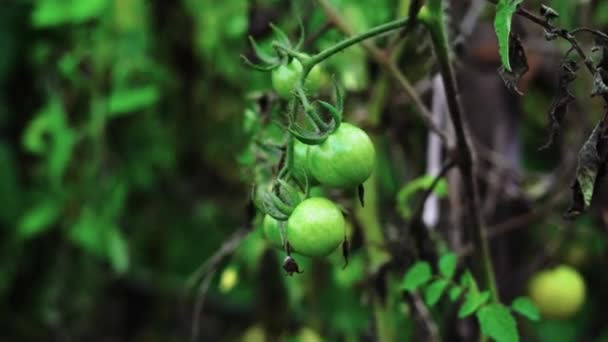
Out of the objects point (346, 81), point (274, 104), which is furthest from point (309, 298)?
point (274, 104)

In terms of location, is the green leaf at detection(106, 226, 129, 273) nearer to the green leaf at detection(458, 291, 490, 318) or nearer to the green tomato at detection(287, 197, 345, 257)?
the green leaf at detection(458, 291, 490, 318)

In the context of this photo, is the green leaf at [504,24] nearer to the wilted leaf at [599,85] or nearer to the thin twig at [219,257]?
the wilted leaf at [599,85]

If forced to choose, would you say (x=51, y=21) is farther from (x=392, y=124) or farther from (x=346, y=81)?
(x=392, y=124)

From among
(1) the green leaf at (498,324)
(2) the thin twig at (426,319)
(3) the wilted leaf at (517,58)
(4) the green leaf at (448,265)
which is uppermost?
(3) the wilted leaf at (517,58)

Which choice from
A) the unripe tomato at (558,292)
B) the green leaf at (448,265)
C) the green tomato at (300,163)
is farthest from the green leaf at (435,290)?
the unripe tomato at (558,292)

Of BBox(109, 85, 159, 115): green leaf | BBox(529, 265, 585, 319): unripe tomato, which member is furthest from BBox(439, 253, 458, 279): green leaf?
BBox(109, 85, 159, 115): green leaf
